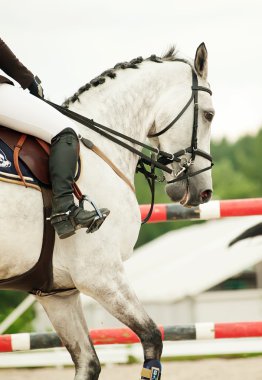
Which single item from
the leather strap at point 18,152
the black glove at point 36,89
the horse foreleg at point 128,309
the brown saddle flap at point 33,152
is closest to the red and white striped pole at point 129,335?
the horse foreleg at point 128,309

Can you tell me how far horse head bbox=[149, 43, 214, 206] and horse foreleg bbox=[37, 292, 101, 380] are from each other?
0.99m

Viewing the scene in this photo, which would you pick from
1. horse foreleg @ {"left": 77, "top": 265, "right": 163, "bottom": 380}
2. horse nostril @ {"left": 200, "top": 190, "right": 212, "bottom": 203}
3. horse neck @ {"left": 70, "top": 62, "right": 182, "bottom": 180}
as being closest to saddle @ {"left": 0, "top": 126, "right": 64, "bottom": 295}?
horse foreleg @ {"left": 77, "top": 265, "right": 163, "bottom": 380}

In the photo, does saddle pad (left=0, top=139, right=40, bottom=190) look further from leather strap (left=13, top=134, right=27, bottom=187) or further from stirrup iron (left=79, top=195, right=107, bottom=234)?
stirrup iron (left=79, top=195, right=107, bottom=234)

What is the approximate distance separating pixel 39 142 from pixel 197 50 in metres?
1.31

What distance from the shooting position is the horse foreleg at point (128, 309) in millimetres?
4945

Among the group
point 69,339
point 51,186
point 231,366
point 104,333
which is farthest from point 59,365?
point 51,186

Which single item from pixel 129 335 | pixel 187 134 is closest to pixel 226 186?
pixel 129 335

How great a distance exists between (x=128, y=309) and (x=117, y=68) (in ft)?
5.44

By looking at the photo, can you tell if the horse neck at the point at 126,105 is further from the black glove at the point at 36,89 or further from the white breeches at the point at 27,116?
the white breeches at the point at 27,116

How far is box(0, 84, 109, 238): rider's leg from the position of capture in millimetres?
4762

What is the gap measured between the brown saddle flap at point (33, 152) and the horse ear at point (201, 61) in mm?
1275

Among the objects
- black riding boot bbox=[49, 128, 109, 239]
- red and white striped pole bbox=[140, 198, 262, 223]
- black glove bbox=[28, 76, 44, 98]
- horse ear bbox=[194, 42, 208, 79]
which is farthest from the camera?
red and white striped pole bbox=[140, 198, 262, 223]

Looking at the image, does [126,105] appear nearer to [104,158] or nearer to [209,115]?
[104,158]

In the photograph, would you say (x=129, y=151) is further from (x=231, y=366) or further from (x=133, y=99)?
(x=231, y=366)
